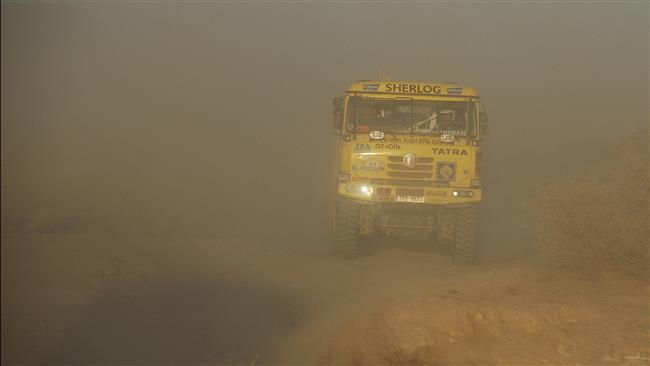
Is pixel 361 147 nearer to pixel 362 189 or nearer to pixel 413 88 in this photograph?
pixel 362 189

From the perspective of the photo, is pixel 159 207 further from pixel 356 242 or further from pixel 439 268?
pixel 439 268

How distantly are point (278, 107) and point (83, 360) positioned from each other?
90.4 feet

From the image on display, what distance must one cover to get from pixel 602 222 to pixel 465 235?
3340 millimetres

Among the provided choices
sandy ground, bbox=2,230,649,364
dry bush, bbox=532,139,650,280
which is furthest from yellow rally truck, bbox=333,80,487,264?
dry bush, bbox=532,139,650,280

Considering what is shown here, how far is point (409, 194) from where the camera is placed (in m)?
12.1

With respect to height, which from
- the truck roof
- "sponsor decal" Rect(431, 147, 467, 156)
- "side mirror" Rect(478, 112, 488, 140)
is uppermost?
the truck roof

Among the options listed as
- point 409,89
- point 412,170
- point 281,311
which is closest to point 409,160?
point 412,170

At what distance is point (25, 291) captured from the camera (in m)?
7.57

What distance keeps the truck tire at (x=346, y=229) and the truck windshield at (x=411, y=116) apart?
1.33 metres

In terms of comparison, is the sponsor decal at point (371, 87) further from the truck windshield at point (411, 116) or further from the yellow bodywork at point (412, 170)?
the yellow bodywork at point (412, 170)

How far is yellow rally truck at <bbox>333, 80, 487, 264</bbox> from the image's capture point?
1211 cm

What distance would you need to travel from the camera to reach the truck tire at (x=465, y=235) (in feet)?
40.2

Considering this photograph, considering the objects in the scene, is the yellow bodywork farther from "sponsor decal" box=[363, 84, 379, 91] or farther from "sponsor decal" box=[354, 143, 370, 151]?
"sponsor decal" box=[363, 84, 379, 91]

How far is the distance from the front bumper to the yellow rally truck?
2 centimetres
